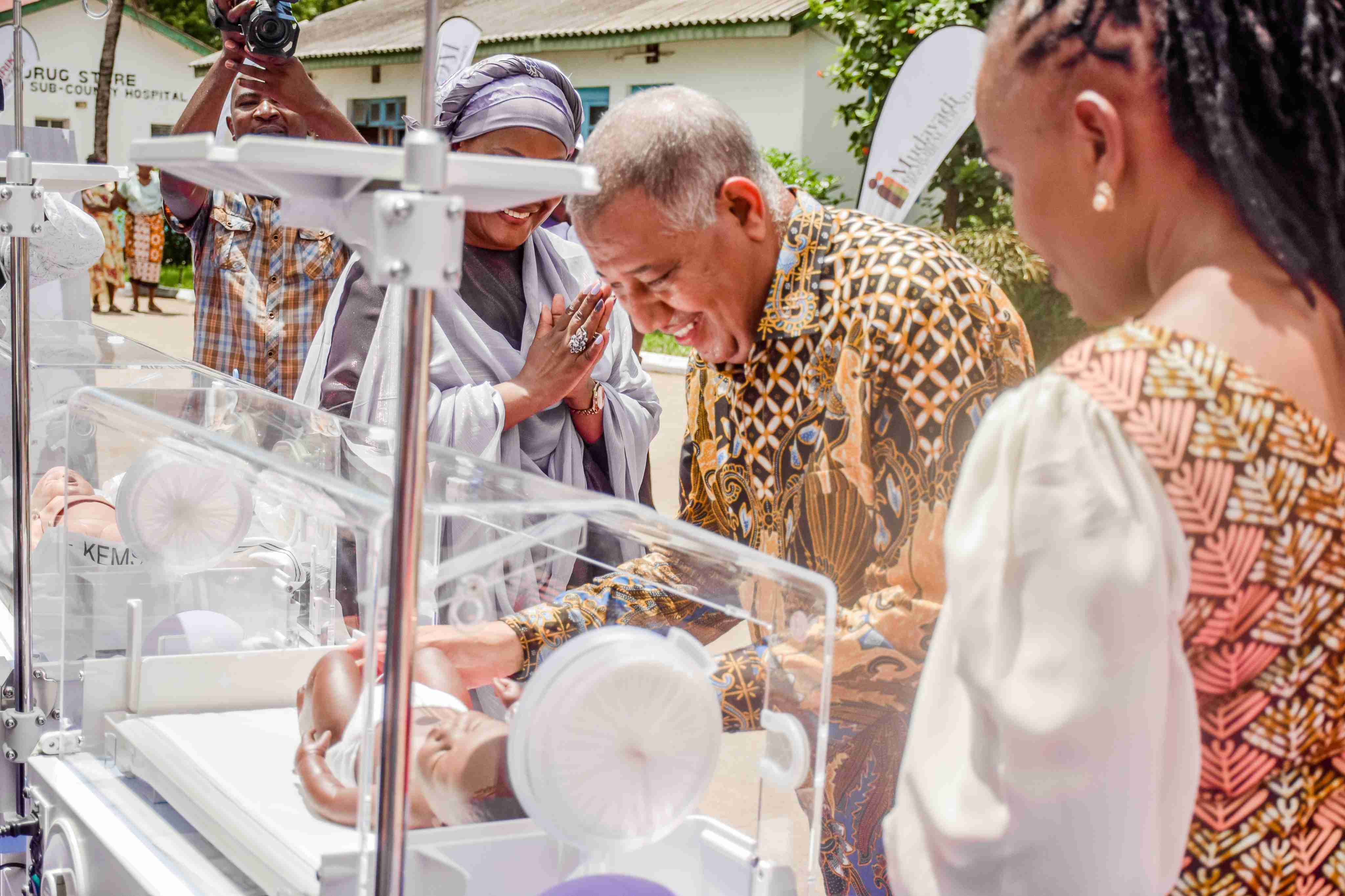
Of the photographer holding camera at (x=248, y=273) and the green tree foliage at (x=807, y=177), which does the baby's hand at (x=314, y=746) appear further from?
the green tree foliage at (x=807, y=177)

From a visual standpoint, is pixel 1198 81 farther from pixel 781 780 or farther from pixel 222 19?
pixel 222 19

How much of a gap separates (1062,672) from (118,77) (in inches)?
1056

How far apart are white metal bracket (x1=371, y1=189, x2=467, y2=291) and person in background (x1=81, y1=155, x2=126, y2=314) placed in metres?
15.3

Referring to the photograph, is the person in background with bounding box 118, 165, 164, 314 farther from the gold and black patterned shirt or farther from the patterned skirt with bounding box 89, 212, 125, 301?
the gold and black patterned shirt

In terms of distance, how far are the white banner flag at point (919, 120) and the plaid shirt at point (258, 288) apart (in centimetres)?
257

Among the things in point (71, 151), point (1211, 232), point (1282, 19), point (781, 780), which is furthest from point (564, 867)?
point (71, 151)

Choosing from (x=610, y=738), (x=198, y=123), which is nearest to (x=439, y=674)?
(x=610, y=738)

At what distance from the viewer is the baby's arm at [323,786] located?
3.98ft

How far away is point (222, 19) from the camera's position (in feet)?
9.87

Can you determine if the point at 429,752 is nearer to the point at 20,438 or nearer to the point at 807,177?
the point at 20,438

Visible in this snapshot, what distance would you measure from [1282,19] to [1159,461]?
343mm

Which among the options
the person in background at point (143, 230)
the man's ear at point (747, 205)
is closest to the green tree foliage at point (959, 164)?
the man's ear at point (747, 205)

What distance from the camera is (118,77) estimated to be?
961 inches

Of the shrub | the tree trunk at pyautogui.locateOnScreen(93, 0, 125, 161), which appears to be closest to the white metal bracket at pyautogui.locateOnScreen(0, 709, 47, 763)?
the shrub
